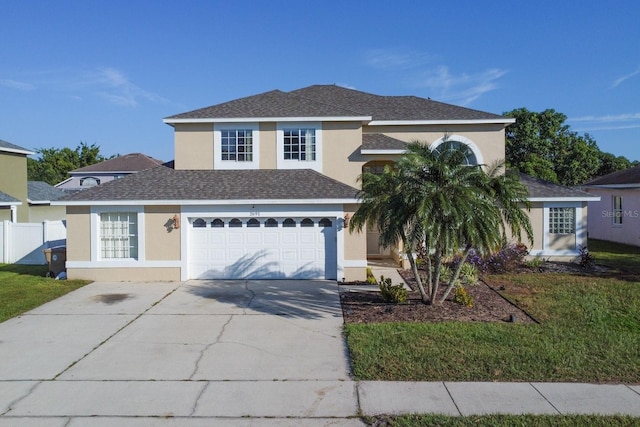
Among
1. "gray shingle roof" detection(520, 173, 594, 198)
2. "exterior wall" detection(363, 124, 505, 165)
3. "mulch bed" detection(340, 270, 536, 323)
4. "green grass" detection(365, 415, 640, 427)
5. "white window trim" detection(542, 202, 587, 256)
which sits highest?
"exterior wall" detection(363, 124, 505, 165)

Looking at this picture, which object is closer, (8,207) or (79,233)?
(79,233)

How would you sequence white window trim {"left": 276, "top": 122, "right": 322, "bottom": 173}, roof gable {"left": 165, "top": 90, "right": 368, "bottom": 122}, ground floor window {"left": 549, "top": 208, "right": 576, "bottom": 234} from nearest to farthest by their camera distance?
roof gable {"left": 165, "top": 90, "right": 368, "bottom": 122}
white window trim {"left": 276, "top": 122, "right": 322, "bottom": 173}
ground floor window {"left": 549, "top": 208, "right": 576, "bottom": 234}

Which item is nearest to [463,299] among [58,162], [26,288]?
[26,288]

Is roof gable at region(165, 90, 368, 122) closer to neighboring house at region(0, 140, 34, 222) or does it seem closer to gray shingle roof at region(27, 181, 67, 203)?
neighboring house at region(0, 140, 34, 222)

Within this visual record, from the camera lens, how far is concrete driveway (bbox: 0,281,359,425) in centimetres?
593

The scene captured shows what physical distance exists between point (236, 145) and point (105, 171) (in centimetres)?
3169

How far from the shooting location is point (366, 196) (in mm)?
11391

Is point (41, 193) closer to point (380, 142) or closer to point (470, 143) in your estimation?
point (380, 142)

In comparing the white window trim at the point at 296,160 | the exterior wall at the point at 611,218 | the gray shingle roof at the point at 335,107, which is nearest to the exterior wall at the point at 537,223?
the gray shingle roof at the point at 335,107

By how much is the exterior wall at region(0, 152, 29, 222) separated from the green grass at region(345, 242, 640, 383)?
24.2m

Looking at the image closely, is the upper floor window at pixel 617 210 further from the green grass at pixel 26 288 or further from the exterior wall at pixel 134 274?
the green grass at pixel 26 288

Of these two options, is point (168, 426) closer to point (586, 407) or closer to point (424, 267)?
point (586, 407)

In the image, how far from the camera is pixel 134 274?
14.7 metres

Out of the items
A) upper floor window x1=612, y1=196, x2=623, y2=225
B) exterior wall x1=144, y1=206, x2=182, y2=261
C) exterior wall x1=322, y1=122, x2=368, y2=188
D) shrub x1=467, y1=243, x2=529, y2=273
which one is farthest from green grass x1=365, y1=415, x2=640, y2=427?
upper floor window x1=612, y1=196, x2=623, y2=225
